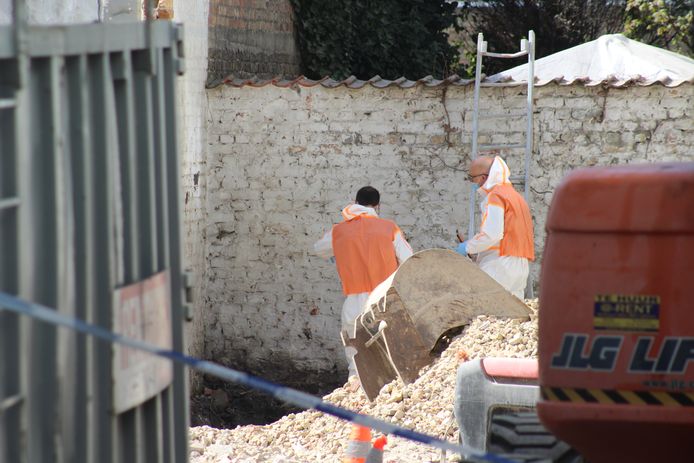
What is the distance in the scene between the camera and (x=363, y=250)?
8586mm

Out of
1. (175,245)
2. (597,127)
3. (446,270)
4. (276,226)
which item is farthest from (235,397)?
(175,245)

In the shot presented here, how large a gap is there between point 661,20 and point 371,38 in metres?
6.45

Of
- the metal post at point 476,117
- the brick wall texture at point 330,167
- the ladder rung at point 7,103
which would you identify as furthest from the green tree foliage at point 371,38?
the ladder rung at point 7,103

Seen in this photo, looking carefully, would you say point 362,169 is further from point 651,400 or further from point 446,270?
point 651,400

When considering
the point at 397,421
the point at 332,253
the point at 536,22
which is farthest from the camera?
the point at 536,22

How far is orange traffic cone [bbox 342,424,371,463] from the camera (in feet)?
19.9

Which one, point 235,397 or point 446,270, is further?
point 235,397

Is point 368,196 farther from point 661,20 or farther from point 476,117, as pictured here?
point 661,20

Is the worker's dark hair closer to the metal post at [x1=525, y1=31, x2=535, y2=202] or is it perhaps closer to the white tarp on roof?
the metal post at [x1=525, y1=31, x2=535, y2=202]

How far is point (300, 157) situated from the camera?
10.4 metres

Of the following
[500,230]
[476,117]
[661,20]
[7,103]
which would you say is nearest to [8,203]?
[7,103]

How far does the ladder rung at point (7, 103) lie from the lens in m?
2.82

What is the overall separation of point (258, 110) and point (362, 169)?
110cm

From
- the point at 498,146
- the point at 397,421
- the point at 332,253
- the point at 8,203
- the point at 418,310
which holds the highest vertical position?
the point at 8,203
